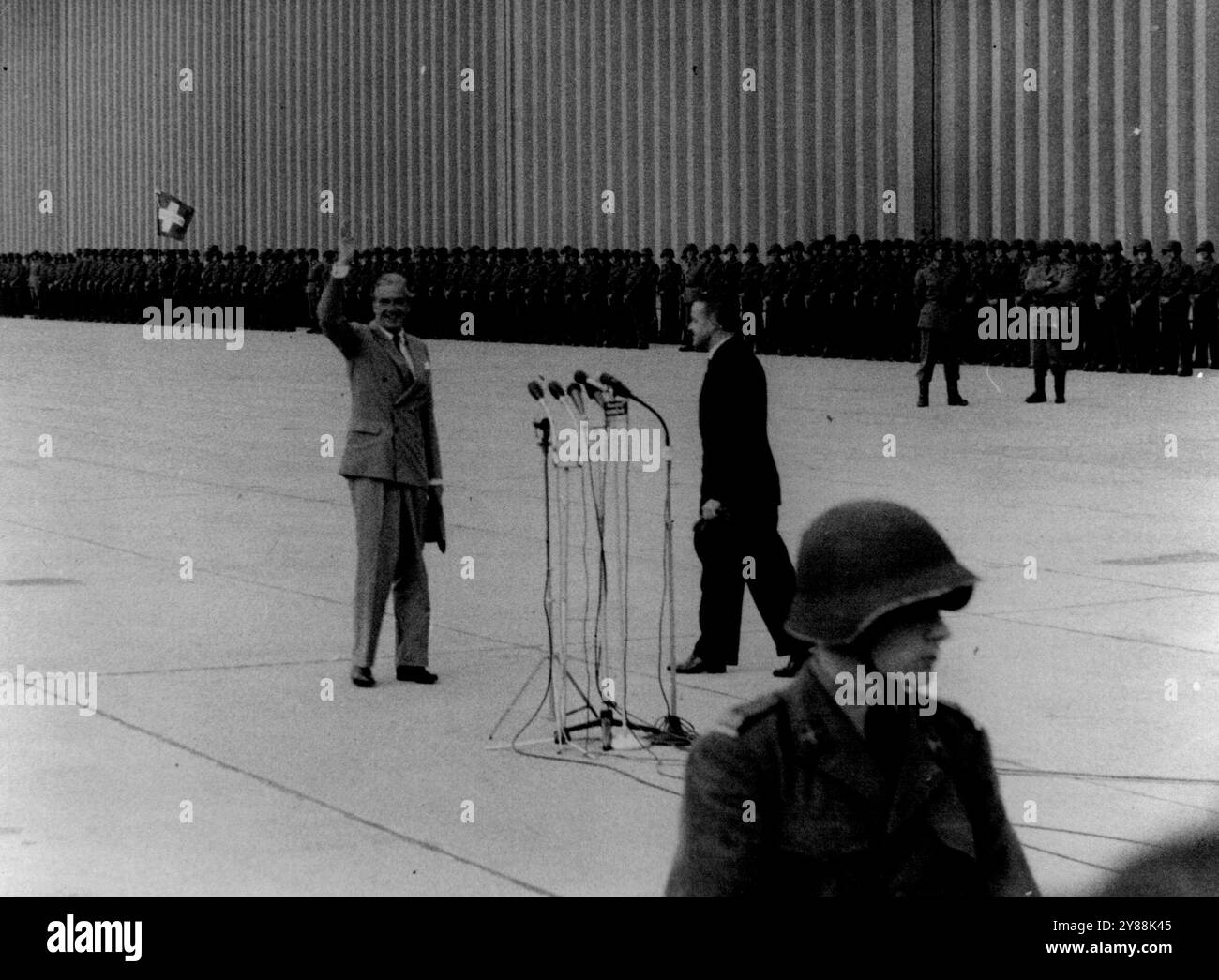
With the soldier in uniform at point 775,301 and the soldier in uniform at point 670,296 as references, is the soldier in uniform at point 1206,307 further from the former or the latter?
the soldier in uniform at point 670,296

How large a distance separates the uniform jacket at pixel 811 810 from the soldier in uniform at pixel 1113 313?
962 inches

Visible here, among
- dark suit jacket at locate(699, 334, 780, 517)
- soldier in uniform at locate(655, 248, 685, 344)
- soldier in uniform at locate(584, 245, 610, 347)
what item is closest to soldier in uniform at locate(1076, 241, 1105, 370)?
soldier in uniform at locate(655, 248, 685, 344)

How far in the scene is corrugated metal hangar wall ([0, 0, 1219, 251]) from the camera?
3055 centimetres

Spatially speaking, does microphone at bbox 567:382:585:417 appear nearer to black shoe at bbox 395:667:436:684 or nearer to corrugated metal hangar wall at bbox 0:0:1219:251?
black shoe at bbox 395:667:436:684

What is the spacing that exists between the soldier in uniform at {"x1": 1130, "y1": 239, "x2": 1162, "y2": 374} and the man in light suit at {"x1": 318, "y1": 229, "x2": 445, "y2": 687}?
1877 cm

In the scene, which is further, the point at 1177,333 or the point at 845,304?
the point at 845,304

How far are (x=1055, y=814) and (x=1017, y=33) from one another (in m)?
27.1

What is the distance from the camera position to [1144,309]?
2652 cm

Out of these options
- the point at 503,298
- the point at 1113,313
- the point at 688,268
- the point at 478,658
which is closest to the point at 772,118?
the point at 688,268

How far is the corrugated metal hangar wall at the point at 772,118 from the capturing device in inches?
1203

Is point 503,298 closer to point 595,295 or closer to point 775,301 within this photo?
point 595,295

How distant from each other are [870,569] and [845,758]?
268 mm
